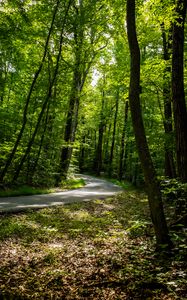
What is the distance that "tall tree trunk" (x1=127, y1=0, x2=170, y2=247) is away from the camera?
21.6ft

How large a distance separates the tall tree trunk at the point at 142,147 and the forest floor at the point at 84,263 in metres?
0.35

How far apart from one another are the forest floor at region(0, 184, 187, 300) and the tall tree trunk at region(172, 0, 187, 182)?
2.13m

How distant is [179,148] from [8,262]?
5.48m

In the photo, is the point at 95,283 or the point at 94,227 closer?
the point at 95,283

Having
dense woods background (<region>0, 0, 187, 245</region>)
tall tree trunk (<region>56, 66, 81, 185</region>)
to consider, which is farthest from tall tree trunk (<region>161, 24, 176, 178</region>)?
tall tree trunk (<region>56, 66, 81, 185</region>)

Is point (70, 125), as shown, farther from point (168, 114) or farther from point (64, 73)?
point (168, 114)

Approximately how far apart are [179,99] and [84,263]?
5.45 meters

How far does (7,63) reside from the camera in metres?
27.6

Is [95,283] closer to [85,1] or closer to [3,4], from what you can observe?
[3,4]

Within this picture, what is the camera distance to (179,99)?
898 cm

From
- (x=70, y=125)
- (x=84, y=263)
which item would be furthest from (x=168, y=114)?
(x=84, y=263)

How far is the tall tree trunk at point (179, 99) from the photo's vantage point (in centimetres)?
854

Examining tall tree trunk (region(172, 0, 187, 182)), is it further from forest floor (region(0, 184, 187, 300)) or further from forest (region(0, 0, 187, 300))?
forest floor (region(0, 184, 187, 300))

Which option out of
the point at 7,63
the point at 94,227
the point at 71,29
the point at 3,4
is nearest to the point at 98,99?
the point at 7,63
